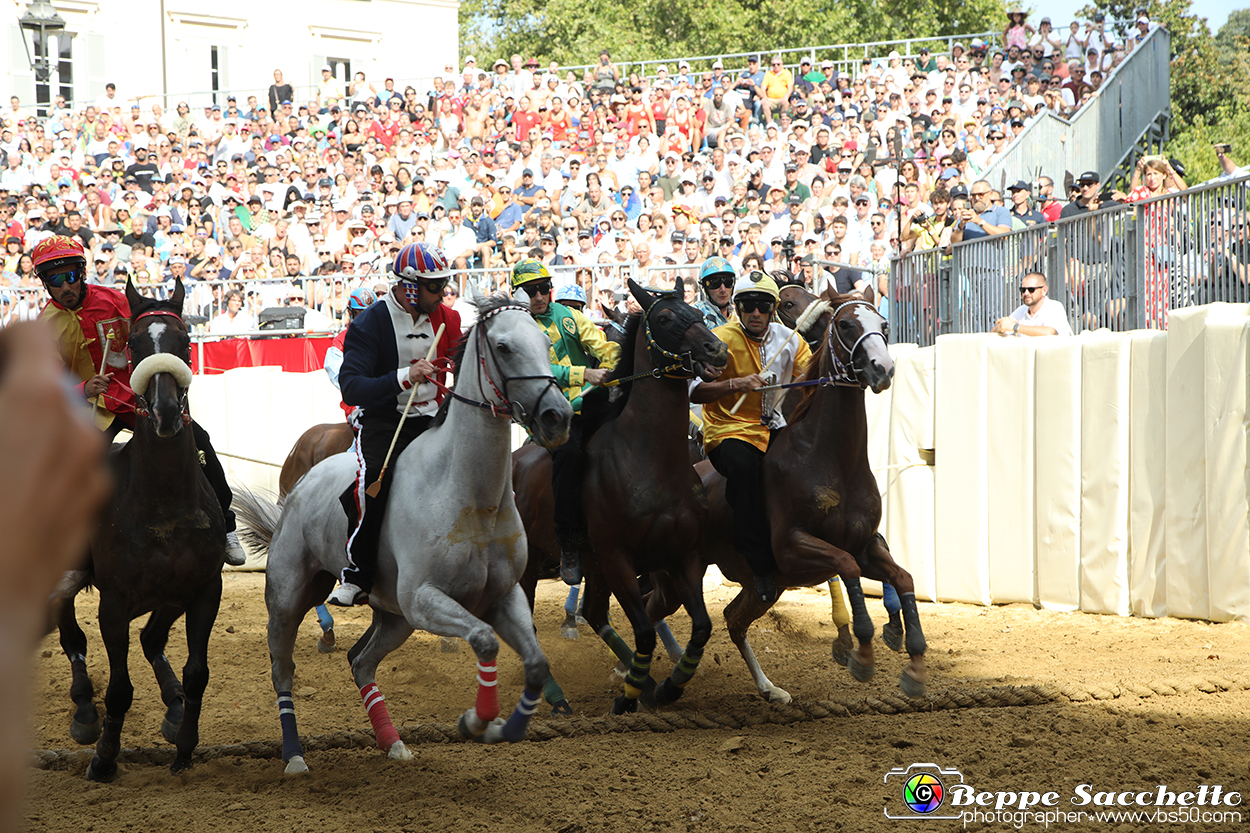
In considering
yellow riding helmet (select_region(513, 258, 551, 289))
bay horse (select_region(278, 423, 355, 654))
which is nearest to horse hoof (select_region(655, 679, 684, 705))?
yellow riding helmet (select_region(513, 258, 551, 289))

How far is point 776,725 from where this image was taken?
6.62 meters

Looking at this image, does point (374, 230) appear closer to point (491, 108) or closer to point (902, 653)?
point (491, 108)

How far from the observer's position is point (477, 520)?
18.2 feet

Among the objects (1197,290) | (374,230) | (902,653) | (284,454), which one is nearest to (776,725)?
(902,653)

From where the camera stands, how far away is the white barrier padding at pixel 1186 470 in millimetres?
8641

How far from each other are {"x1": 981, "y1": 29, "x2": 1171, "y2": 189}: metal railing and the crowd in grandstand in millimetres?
487

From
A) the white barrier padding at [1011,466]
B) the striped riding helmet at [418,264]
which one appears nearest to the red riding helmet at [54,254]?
the striped riding helmet at [418,264]

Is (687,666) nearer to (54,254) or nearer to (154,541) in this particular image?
(154,541)

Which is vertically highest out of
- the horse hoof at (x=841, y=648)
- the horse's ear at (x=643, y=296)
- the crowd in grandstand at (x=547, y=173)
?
the crowd in grandstand at (x=547, y=173)

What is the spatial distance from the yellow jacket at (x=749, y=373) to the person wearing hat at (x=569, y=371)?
748 mm

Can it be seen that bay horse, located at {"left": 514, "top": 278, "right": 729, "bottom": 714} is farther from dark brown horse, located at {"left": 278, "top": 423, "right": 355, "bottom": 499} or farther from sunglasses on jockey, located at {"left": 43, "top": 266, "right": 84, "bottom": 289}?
dark brown horse, located at {"left": 278, "top": 423, "right": 355, "bottom": 499}

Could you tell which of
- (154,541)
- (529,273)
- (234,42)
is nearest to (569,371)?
(529,273)

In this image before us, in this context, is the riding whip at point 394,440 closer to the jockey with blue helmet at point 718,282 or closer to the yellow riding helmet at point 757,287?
the yellow riding helmet at point 757,287

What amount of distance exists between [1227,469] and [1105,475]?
1100mm
